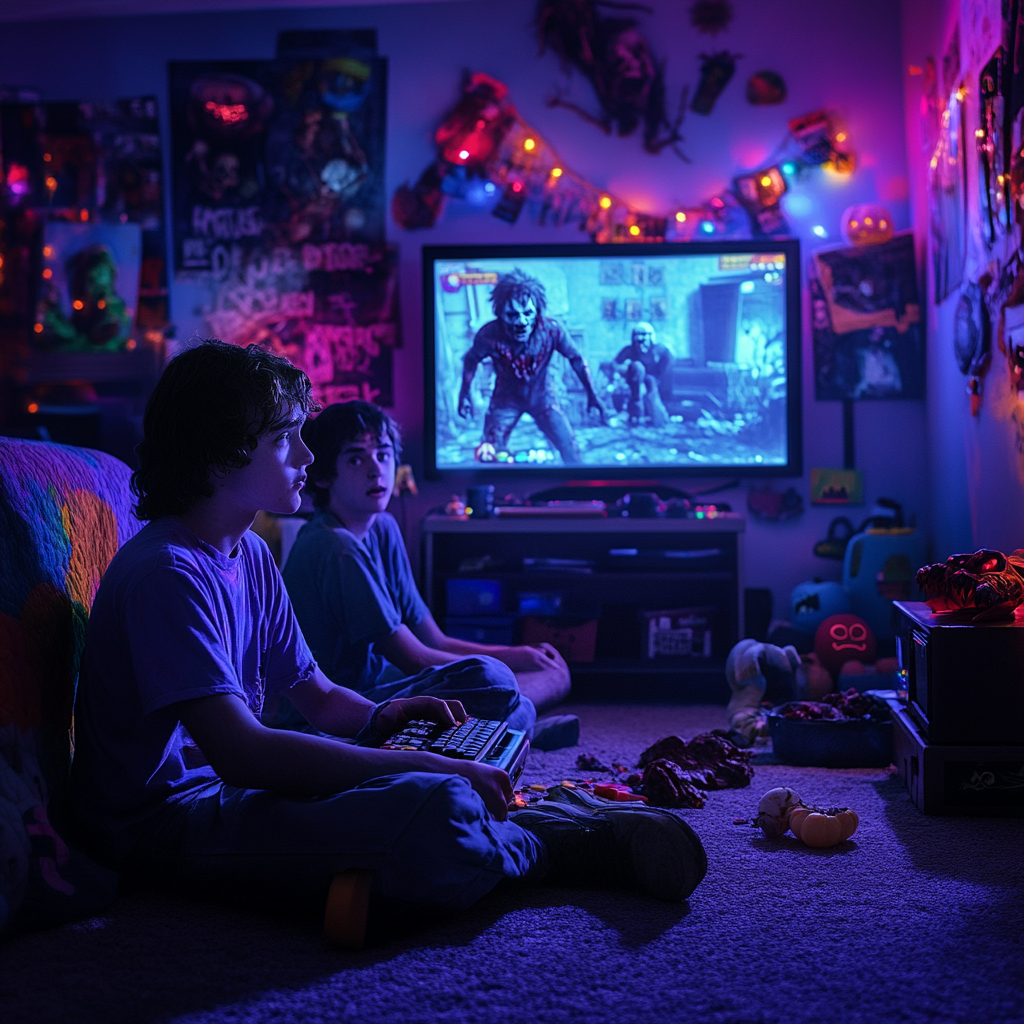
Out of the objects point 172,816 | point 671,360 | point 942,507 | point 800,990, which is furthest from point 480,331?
point 800,990

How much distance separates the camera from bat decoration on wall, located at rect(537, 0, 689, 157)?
391cm

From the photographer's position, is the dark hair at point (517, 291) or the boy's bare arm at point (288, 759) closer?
the boy's bare arm at point (288, 759)

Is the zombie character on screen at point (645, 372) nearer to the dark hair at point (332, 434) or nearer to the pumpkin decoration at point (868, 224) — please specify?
the pumpkin decoration at point (868, 224)

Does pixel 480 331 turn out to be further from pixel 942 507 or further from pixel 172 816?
pixel 172 816

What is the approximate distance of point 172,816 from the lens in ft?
4.52

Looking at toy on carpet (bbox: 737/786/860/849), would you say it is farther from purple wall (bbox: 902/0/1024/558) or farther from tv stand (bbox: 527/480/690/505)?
tv stand (bbox: 527/480/690/505)

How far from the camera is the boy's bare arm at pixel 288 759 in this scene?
1254 millimetres

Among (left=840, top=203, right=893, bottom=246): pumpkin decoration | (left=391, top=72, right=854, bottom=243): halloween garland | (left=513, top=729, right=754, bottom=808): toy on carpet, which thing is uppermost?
(left=391, top=72, right=854, bottom=243): halloween garland

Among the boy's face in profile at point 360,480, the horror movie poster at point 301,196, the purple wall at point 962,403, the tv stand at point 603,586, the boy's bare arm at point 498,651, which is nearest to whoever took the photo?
the boy's face in profile at point 360,480

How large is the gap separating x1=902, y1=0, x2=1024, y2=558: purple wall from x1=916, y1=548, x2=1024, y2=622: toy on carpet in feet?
1.78

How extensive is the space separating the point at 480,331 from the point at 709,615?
4.61 feet

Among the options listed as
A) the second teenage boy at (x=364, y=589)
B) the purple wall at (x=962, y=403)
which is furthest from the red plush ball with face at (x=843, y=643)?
the second teenage boy at (x=364, y=589)

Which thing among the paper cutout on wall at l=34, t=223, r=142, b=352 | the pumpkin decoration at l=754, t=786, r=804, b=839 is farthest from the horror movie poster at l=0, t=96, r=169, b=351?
the pumpkin decoration at l=754, t=786, r=804, b=839

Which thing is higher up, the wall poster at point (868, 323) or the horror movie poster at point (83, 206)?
the horror movie poster at point (83, 206)
